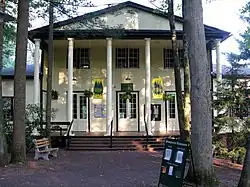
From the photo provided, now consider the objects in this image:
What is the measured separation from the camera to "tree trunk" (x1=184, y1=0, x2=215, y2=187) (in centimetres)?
691

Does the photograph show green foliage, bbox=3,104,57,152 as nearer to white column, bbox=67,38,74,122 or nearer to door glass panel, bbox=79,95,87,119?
white column, bbox=67,38,74,122

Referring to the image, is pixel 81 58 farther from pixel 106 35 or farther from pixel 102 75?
pixel 106 35

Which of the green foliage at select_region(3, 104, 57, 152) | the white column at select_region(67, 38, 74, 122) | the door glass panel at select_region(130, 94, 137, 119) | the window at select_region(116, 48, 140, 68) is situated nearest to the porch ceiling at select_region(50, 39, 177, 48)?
the window at select_region(116, 48, 140, 68)

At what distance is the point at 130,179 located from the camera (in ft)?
27.7

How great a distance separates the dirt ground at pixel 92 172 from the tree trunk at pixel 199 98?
46.8 inches

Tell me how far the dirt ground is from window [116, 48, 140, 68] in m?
9.36

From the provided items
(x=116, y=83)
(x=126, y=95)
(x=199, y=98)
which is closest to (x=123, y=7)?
(x=116, y=83)

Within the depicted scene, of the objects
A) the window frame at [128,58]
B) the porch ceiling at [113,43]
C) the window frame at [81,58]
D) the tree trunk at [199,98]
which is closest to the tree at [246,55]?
the tree trunk at [199,98]

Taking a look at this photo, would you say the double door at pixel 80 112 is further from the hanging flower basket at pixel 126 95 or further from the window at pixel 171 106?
the window at pixel 171 106

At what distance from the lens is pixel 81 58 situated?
21.4 metres

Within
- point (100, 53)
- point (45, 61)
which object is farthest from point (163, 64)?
point (45, 61)

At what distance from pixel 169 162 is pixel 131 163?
16.9ft

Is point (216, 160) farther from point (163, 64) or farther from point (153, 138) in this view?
point (163, 64)

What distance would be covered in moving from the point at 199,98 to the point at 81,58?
1524cm
